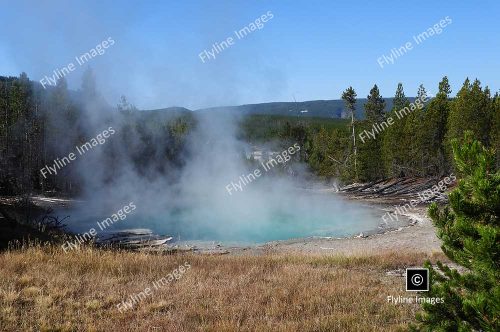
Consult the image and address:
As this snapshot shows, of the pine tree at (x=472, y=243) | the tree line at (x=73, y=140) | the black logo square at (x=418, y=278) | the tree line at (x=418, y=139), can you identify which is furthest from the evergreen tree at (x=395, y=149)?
the pine tree at (x=472, y=243)

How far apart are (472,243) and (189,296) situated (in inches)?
187

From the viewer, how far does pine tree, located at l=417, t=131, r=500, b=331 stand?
118 inches

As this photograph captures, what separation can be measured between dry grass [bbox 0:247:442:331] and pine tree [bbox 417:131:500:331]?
1.91 metres

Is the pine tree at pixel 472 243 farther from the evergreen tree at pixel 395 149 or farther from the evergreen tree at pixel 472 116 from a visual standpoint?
the evergreen tree at pixel 395 149

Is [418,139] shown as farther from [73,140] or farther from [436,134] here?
[73,140]

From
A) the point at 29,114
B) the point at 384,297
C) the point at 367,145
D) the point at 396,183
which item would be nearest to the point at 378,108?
the point at 367,145

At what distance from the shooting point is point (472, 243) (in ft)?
9.75

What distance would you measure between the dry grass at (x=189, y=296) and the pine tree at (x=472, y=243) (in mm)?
1913

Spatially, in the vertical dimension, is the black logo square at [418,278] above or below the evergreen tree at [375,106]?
below

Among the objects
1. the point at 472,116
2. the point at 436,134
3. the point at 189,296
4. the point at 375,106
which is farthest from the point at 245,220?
the point at 375,106

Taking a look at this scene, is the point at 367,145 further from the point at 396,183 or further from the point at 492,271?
the point at 492,271

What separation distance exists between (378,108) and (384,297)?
2231 inches

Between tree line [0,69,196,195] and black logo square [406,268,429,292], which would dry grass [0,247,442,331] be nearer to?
black logo square [406,268,429,292]

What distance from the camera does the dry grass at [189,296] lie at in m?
5.38
